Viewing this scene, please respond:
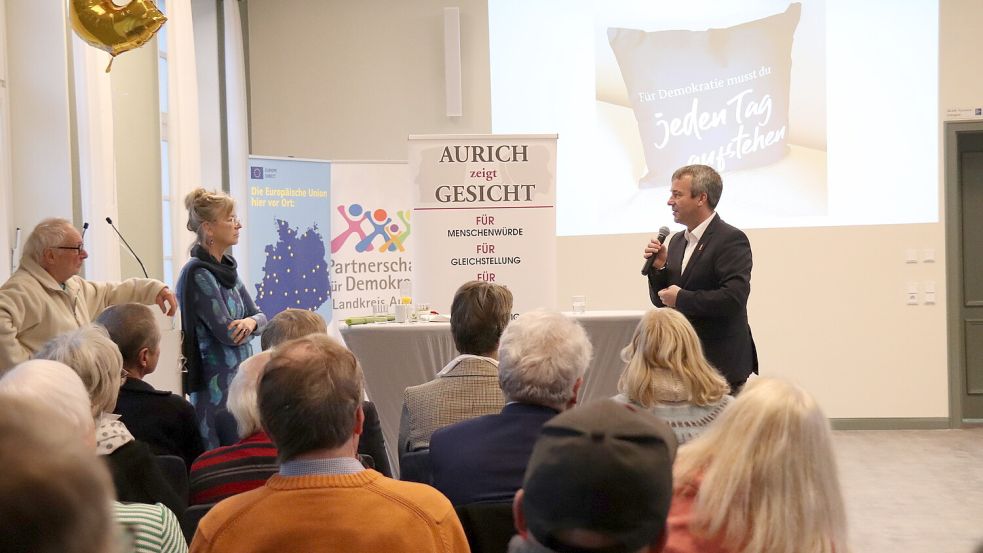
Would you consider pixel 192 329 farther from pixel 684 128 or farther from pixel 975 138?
pixel 975 138

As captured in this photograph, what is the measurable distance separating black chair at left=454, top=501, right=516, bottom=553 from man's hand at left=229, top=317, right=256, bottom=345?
2282mm

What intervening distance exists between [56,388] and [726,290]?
9.89 feet

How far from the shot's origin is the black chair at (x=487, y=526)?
203cm

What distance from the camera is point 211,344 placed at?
13.6 ft

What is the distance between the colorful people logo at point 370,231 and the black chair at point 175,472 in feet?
14.0

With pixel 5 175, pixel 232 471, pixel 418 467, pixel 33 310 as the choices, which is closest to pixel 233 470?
pixel 232 471

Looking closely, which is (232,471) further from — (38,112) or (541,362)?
(38,112)

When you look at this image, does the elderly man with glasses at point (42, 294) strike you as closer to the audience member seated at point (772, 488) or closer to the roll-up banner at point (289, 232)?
the roll-up banner at point (289, 232)

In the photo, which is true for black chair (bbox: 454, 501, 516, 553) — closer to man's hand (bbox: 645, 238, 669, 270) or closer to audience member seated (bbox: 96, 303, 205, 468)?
audience member seated (bbox: 96, 303, 205, 468)

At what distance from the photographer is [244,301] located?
446 centimetres

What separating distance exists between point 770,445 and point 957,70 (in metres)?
6.67

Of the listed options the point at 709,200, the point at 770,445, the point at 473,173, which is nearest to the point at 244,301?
the point at 473,173

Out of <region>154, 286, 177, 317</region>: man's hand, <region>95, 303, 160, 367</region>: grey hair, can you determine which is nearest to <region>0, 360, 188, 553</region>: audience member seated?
<region>95, 303, 160, 367</region>: grey hair

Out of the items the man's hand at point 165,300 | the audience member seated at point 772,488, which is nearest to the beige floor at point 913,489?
the audience member seated at point 772,488
